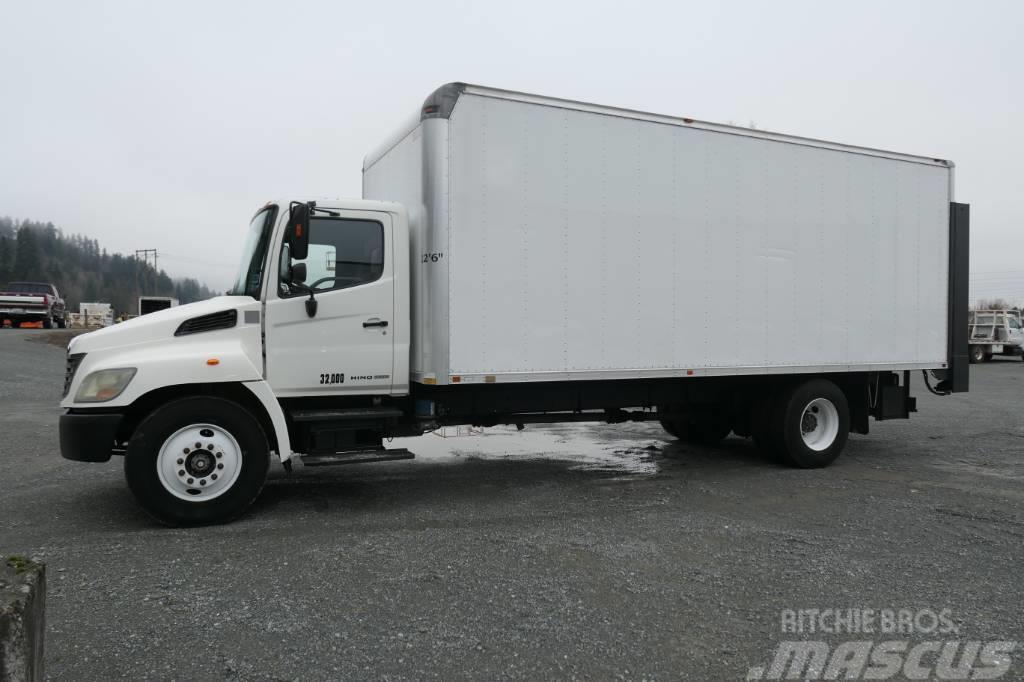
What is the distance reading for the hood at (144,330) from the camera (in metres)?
5.59

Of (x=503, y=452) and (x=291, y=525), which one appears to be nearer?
(x=291, y=525)

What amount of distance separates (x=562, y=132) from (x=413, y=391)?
2.81m

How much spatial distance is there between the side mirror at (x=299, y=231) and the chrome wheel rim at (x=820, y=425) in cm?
585

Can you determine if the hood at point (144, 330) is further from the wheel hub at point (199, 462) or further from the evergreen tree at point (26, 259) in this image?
the evergreen tree at point (26, 259)

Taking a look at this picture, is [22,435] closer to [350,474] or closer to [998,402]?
[350,474]

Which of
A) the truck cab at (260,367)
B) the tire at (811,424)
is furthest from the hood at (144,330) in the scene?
the tire at (811,424)

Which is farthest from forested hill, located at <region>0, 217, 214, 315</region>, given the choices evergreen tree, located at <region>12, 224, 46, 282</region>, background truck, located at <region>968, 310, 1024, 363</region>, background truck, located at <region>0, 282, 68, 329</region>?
background truck, located at <region>968, 310, 1024, 363</region>

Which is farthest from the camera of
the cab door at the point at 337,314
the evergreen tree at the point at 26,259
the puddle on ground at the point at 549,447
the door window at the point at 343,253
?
the evergreen tree at the point at 26,259

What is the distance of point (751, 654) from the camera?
3.48m

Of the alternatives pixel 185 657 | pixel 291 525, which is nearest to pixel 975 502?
pixel 291 525

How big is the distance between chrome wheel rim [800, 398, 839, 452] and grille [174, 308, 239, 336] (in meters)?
6.24

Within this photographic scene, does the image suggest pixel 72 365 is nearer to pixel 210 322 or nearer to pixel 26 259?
pixel 210 322

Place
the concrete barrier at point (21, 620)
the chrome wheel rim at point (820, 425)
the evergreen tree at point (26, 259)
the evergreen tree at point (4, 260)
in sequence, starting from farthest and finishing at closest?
the evergreen tree at point (26, 259) < the evergreen tree at point (4, 260) < the chrome wheel rim at point (820, 425) < the concrete barrier at point (21, 620)

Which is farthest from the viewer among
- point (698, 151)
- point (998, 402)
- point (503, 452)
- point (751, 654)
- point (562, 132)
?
point (998, 402)
